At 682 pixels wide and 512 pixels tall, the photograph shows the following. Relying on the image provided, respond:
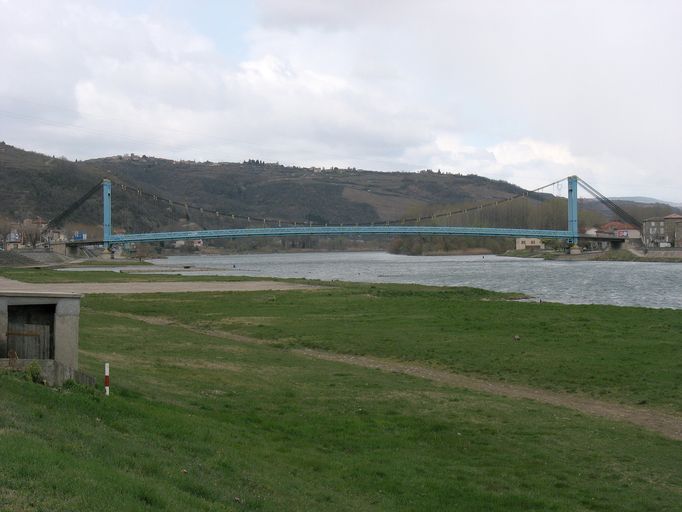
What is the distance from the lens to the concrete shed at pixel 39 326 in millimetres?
11000

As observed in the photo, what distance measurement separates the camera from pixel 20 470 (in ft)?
17.4

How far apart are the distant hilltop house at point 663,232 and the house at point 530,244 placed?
59.8ft

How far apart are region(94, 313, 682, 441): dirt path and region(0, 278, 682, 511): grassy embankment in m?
0.44

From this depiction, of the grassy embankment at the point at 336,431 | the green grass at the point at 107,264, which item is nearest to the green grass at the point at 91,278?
the green grass at the point at 107,264

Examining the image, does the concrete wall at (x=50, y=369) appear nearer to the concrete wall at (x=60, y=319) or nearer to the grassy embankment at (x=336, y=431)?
the grassy embankment at (x=336, y=431)

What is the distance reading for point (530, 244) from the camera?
14675 centimetres

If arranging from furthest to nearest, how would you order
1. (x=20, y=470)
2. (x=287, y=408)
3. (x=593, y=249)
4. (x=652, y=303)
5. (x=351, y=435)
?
(x=593, y=249) < (x=652, y=303) < (x=287, y=408) < (x=351, y=435) < (x=20, y=470)

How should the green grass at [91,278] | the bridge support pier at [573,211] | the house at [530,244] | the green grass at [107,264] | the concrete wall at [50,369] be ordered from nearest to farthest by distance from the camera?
1. the concrete wall at [50,369]
2. the green grass at [91,278]
3. the green grass at [107,264]
4. the bridge support pier at [573,211]
5. the house at [530,244]

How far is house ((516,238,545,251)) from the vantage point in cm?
14362

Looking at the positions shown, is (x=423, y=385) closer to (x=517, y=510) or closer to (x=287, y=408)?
(x=287, y=408)

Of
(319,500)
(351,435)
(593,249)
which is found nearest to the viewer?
(319,500)

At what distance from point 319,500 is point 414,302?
25737 mm

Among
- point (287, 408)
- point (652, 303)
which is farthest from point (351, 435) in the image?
point (652, 303)

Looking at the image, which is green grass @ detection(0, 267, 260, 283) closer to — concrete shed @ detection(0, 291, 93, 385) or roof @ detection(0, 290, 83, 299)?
concrete shed @ detection(0, 291, 93, 385)
